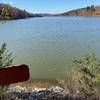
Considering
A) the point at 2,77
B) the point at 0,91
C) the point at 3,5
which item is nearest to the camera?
the point at 2,77

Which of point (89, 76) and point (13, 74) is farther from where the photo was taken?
point (89, 76)

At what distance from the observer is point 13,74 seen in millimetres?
2510

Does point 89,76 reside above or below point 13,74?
below

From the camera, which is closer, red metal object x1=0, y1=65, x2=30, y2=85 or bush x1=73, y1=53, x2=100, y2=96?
red metal object x1=0, y1=65, x2=30, y2=85

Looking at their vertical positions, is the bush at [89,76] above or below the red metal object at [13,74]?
below

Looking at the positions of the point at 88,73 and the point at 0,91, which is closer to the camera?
the point at 0,91

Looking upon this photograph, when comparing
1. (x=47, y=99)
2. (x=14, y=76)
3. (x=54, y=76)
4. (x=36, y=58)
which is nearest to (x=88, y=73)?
(x=47, y=99)

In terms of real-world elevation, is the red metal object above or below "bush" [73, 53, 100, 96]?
above

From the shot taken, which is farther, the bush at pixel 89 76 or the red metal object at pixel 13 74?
the bush at pixel 89 76

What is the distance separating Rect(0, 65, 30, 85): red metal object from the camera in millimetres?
2496

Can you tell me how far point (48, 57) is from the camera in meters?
13.3

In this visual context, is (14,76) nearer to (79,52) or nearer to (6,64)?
(6,64)

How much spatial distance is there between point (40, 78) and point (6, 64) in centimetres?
490

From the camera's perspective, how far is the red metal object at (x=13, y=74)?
2496 mm
